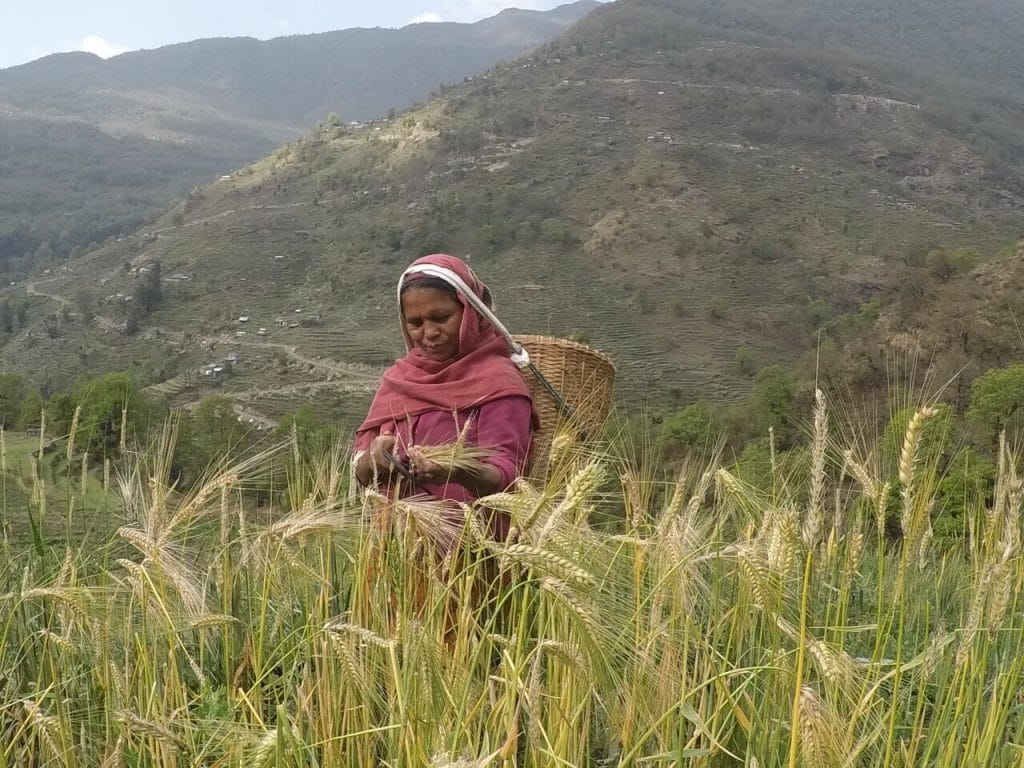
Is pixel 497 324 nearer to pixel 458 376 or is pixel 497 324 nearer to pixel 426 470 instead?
pixel 458 376

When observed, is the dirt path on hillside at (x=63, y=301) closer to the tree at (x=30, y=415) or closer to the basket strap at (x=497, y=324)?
the tree at (x=30, y=415)

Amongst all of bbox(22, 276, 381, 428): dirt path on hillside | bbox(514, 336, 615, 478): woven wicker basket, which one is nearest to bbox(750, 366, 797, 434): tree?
bbox(514, 336, 615, 478): woven wicker basket

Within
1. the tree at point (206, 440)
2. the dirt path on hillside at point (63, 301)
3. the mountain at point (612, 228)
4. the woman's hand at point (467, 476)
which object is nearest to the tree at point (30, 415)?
the tree at point (206, 440)

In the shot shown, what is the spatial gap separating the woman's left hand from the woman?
1.31ft

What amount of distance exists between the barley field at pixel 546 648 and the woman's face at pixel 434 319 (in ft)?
1.96

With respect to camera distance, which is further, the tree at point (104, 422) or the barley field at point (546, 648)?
the tree at point (104, 422)

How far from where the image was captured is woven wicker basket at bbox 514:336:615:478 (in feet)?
9.55

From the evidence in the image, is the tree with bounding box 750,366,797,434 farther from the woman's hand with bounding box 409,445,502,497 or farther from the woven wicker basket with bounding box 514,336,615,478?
the woman's hand with bounding box 409,445,502,497

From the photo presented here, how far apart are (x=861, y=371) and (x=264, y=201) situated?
263ft

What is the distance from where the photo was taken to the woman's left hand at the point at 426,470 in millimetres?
1895

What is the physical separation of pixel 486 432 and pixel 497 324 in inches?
14.3

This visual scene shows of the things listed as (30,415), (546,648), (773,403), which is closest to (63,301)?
(773,403)

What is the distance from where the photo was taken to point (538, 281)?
7344cm

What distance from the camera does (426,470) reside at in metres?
1.98
